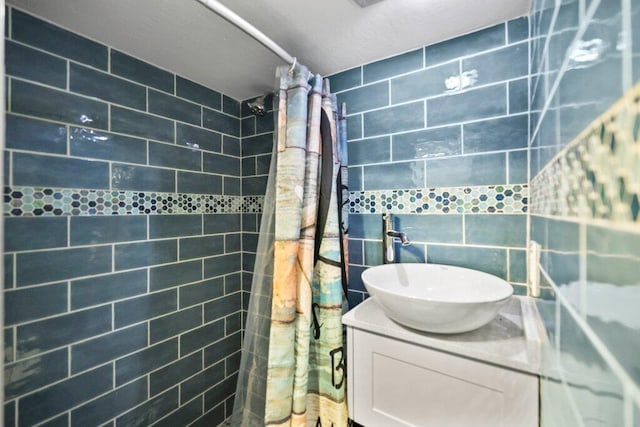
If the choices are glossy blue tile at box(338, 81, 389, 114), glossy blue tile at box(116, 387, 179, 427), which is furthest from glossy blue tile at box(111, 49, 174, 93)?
glossy blue tile at box(116, 387, 179, 427)

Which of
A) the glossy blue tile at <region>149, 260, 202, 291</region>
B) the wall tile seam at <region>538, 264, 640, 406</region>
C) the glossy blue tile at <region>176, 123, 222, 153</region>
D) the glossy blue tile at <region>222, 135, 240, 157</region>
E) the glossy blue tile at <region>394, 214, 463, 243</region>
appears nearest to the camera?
the wall tile seam at <region>538, 264, 640, 406</region>

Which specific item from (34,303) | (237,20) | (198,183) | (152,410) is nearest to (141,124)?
(198,183)

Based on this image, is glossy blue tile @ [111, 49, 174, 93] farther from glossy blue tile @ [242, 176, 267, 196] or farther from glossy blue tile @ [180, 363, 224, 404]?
glossy blue tile @ [180, 363, 224, 404]

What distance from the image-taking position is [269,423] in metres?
0.98

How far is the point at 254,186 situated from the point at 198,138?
44 centimetres

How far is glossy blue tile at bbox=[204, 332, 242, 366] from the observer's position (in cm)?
150

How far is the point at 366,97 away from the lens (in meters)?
1.32

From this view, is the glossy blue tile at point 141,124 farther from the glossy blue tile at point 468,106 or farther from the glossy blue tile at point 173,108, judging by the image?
the glossy blue tile at point 468,106

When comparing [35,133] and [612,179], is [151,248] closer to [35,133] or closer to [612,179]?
[35,133]

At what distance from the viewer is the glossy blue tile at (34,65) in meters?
0.89

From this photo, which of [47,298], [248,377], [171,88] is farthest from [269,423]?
[171,88]

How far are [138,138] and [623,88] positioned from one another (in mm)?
1538

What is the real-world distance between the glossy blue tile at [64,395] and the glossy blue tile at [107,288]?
0.99 ft

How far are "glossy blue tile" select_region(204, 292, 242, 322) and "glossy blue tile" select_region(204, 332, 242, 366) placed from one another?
0.17m
